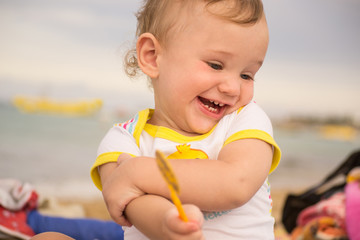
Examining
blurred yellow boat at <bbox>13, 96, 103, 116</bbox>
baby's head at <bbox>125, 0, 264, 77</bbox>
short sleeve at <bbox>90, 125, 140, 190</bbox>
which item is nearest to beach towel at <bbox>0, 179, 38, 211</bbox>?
short sleeve at <bbox>90, 125, 140, 190</bbox>

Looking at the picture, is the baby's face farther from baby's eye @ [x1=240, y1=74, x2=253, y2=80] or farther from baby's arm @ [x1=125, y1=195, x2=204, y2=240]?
baby's arm @ [x1=125, y1=195, x2=204, y2=240]

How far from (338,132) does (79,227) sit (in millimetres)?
3345

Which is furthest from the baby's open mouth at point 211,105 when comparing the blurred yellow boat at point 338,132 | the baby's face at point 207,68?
the blurred yellow boat at point 338,132

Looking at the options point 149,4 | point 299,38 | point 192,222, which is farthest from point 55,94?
point 192,222

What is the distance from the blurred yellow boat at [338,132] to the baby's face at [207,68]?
11.4 feet

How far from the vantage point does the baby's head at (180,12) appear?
31.2 inches

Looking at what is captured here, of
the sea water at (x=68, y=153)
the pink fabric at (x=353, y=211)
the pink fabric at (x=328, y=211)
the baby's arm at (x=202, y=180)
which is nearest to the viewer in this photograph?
the baby's arm at (x=202, y=180)

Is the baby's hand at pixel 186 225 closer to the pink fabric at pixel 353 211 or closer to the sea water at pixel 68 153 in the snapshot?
the pink fabric at pixel 353 211

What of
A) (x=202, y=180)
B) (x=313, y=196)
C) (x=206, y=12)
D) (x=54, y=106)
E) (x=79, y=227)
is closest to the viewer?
A: (x=202, y=180)

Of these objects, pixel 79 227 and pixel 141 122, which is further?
pixel 79 227

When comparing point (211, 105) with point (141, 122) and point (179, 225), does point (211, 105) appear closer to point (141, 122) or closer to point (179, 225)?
point (141, 122)

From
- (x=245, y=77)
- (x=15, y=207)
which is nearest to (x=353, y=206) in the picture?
(x=245, y=77)

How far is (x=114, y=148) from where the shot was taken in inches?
33.9

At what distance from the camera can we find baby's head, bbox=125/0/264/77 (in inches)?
31.2
